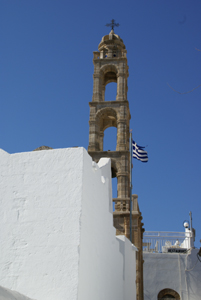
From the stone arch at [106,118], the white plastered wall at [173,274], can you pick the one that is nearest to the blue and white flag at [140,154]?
the stone arch at [106,118]

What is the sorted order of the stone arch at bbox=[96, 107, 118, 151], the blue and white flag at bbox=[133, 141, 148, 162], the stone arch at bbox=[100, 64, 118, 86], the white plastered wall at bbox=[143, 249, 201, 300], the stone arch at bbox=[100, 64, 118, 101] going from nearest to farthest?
the blue and white flag at bbox=[133, 141, 148, 162], the white plastered wall at bbox=[143, 249, 201, 300], the stone arch at bbox=[96, 107, 118, 151], the stone arch at bbox=[100, 64, 118, 101], the stone arch at bbox=[100, 64, 118, 86]

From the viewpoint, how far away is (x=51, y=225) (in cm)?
480

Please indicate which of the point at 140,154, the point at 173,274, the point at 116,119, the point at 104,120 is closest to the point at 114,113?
the point at 116,119

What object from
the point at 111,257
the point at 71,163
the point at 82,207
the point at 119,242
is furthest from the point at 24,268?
the point at 119,242

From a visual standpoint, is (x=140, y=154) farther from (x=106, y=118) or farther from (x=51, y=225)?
(x=51, y=225)

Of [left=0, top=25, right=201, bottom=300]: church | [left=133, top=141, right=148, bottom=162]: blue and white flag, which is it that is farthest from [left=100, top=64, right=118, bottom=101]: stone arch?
[left=0, top=25, right=201, bottom=300]: church

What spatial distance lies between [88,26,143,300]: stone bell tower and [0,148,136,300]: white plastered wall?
1186 centimetres

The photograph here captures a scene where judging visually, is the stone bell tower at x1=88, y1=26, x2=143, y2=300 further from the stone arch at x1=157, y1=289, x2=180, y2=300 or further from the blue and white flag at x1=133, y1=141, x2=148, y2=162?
the stone arch at x1=157, y1=289, x2=180, y2=300

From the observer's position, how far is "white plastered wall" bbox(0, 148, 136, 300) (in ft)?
14.9

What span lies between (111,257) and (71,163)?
2.55 m

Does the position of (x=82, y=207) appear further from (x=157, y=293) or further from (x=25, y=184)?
(x=157, y=293)

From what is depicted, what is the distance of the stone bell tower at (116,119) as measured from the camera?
57.0 ft

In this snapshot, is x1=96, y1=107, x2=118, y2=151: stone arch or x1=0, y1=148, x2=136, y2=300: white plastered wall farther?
x1=96, y1=107, x2=118, y2=151: stone arch

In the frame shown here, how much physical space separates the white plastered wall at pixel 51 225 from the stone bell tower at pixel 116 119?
11.9m
